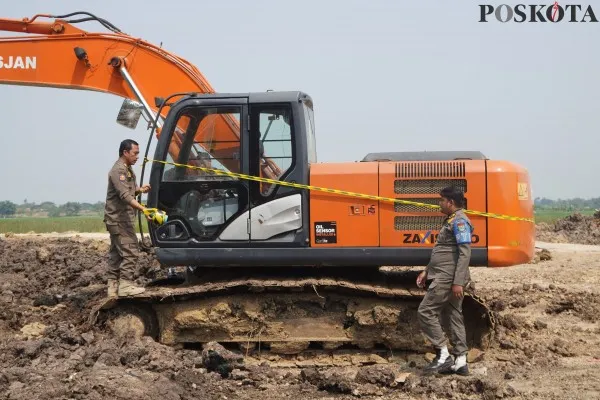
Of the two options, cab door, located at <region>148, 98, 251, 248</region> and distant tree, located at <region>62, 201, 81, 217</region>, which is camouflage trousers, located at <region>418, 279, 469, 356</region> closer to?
cab door, located at <region>148, 98, 251, 248</region>

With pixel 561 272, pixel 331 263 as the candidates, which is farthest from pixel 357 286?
pixel 561 272

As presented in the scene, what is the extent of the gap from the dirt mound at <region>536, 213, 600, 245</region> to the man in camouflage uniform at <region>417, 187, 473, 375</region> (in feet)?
64.1

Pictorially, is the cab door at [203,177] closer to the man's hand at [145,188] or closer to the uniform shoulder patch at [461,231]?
the man's hand at [145,188]

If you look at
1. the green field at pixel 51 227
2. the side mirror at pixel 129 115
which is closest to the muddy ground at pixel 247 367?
the side mirror at pixel 129 115

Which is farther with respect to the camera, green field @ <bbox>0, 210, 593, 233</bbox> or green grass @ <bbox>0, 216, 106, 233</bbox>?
green grass @ <bbox>0, 216, 106, 233</bbox>

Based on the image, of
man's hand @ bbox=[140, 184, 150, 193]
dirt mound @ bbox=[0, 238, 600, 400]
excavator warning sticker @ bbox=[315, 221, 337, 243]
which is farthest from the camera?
man's hand @ bbox=[140, 184, 150, 193]

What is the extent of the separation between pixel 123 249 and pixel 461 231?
3.79 m

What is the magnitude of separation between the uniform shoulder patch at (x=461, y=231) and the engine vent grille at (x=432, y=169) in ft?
2.80

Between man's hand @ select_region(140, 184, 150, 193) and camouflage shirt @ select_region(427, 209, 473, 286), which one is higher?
man's hand @ select_region(140, 184, 150, 193)

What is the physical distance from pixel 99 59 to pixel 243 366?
4.24m

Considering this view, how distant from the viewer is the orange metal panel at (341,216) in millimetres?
8461

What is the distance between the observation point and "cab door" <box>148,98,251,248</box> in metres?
8.52

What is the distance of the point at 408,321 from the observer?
8.70 m

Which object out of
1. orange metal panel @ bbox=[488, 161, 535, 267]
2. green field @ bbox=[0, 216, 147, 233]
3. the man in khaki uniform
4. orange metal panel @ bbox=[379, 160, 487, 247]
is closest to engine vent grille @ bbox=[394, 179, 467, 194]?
orange metal panel @ bbox=[379, 160, 487, 247]
